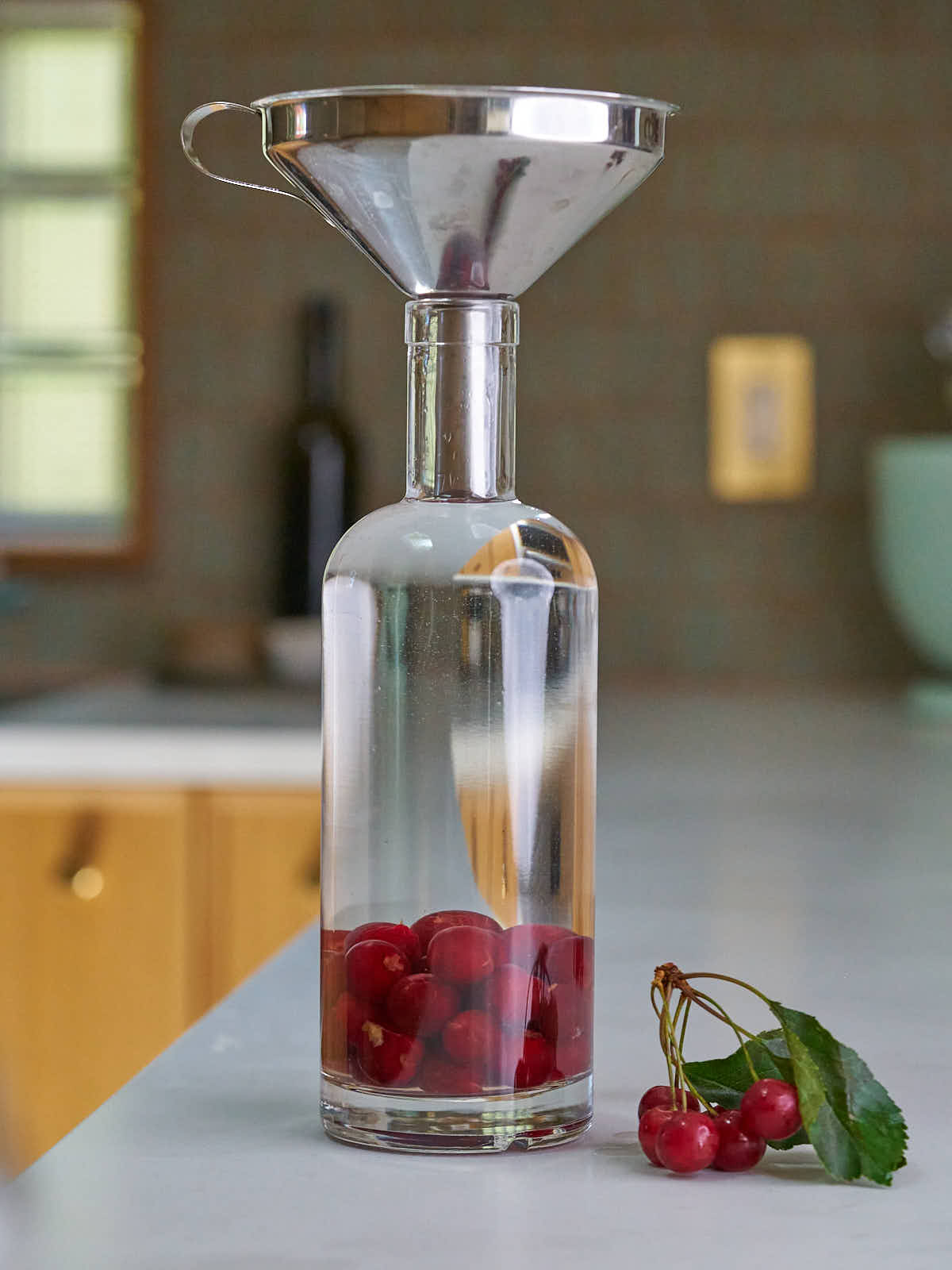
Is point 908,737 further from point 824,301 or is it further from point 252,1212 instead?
point 252,1212

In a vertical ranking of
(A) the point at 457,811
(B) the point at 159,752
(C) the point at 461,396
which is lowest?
(B) the point at 159,752

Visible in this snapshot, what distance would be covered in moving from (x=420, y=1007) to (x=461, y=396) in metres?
0.21

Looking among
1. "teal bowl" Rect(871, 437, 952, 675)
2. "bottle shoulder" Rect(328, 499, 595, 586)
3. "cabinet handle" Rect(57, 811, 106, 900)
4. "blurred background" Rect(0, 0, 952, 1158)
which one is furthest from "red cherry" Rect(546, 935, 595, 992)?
"blurred background" Rect(0, 0, 952, 1158)

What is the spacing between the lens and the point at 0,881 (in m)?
1.87

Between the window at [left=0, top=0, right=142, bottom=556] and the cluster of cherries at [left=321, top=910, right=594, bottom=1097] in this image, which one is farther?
the window at [left=0, top=0, right=142, bottom=556]

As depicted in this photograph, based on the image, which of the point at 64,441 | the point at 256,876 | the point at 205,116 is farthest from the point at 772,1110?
the point at 64,441

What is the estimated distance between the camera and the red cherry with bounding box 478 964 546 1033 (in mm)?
603

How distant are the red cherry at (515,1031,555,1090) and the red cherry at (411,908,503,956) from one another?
4cm

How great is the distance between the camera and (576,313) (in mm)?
2412

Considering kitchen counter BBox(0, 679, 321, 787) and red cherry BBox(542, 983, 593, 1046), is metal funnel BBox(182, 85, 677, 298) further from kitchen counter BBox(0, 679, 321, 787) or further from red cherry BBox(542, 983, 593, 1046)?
kitchen counter BBox(0, 679, 321, 787)

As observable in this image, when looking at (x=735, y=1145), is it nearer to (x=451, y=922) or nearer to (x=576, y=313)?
(x=451, y=922)

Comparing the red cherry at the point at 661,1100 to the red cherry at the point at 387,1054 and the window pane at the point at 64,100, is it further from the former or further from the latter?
the window pane at the point at 64,100

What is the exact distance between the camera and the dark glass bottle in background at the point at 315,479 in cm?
238

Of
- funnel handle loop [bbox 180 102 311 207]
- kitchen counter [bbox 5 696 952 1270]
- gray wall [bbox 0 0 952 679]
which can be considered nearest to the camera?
kitchen counter [bbox 5 696 952 1270]
